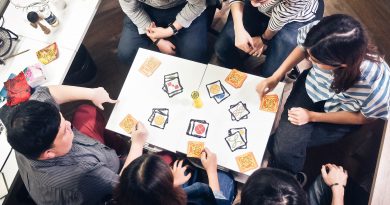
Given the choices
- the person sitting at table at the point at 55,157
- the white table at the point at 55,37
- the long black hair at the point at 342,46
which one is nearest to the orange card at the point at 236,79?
the long black hair at the point at 342,46

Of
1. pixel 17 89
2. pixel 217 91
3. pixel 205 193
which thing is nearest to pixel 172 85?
pixel 217 91

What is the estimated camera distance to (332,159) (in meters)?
2.77

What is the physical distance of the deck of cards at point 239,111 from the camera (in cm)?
213

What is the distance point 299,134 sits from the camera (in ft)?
7.45

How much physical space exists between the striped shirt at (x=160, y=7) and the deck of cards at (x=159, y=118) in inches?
29.0

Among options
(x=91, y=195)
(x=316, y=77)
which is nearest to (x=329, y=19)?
(x=316, y=77)

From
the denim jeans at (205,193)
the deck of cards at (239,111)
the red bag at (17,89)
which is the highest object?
the deck of cards at (239,111)

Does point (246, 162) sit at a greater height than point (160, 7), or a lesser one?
lesser

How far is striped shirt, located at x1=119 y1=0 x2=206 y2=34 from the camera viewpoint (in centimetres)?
250

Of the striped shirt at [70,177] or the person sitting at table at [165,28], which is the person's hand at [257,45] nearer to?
the person sitting at table at [165,28]

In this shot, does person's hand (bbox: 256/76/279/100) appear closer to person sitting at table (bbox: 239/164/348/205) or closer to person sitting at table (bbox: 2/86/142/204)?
person sitting at table (bbox: 239/164/348/205)

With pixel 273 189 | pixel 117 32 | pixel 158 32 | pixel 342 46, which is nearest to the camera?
pixel 273 189

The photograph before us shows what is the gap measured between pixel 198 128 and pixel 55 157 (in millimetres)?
804

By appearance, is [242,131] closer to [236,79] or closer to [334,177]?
[236,79]
